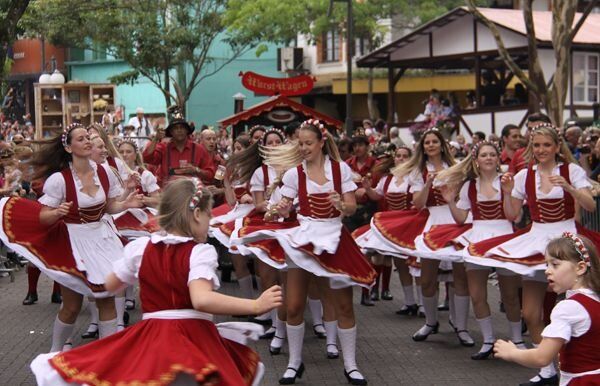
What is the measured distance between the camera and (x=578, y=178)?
30.7ft

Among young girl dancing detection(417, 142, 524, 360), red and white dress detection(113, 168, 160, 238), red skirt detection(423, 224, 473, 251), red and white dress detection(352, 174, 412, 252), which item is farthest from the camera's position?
red and white dress detection(352, 174, 412, 252)

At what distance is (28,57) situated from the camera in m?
58.3

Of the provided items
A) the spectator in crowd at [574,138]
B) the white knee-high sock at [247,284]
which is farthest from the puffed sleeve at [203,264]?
the spectator in crowd at [574,138]

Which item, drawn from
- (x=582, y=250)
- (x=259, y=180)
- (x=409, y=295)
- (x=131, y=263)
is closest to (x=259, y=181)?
(x=259, y=180)

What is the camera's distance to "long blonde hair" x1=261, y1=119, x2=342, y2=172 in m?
9.80

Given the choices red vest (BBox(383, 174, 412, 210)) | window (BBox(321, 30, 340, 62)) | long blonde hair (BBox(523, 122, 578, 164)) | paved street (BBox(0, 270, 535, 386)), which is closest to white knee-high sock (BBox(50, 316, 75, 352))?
paved street (BBox(0, 270, 535, 386))

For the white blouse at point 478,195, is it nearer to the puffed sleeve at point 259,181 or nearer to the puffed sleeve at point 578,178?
the puffed sleeve at point 578,178

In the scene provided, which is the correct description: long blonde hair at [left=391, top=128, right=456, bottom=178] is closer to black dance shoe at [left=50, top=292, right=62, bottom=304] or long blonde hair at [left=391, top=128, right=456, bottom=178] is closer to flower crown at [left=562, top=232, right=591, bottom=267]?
black dance shoe at [left=50, top=292, right=62, bottom=304]

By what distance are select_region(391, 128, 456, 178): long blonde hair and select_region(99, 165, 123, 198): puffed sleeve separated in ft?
11.6

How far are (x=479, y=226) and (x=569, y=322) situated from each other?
466 centimetres

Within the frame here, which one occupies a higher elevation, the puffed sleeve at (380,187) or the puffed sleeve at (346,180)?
the puffed sleeve at (346,180)

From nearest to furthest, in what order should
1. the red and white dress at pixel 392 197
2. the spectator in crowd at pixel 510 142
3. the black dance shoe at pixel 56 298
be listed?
the red and white dress at pixel 392 197 < the spectator in crowd at pixel 510 142 < the black dance shoe at pixel 56 298

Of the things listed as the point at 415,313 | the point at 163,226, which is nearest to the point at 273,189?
→ the point at 415,313

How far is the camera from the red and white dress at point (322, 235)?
9.48 metres
